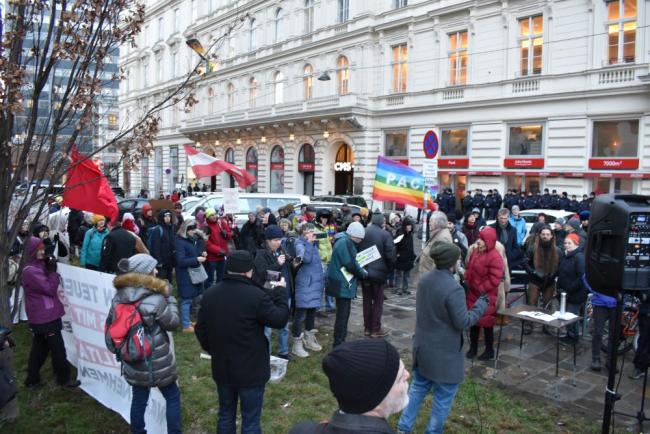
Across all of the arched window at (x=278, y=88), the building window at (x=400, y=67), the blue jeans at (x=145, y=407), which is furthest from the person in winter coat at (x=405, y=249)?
the arched window at (x=278, y=88)

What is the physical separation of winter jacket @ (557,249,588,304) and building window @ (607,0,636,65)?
16.8 meters

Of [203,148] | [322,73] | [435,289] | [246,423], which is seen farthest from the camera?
[203,148]

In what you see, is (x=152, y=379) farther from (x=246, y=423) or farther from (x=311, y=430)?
(x=311, y=430)

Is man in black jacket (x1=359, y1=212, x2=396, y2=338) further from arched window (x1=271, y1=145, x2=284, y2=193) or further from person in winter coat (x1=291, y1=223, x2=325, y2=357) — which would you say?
arched window (x1=271, y1=145, x2=284, y2=193)

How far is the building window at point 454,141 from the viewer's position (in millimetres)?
26078

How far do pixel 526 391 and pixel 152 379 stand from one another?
4320mm

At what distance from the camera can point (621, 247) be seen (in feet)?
13.6

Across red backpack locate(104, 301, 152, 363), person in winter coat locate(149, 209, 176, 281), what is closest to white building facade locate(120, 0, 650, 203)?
person in winter coat locate(149, 209, 176, 281)

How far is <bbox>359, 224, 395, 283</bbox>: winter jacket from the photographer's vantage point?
297 inches

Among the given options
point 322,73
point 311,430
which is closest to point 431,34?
point 322,73

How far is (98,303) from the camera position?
17.5 feet

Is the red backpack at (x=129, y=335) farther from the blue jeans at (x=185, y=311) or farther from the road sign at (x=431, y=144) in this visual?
the road sign at (x=431, y=144)

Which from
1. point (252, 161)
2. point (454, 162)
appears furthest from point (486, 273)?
point (252, 161)

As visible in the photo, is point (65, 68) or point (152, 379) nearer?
point (152, 379)
